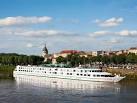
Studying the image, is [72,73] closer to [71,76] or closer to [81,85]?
[71,76]

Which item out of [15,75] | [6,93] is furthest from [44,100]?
[15,75]

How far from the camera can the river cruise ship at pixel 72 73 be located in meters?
75.4

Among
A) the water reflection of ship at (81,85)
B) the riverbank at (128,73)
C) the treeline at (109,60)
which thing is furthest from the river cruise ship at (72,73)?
the treeline at (109,60)

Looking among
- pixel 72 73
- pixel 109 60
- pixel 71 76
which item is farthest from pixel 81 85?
pixel 109 60

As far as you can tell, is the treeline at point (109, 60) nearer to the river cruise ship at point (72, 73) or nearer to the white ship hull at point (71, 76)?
the river cruise ship at point (72, 73)

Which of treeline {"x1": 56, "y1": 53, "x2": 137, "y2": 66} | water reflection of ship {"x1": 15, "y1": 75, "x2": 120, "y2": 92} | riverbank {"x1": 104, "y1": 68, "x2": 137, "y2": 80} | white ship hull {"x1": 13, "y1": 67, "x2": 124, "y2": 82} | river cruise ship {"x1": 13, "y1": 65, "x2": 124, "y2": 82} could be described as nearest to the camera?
water reflection of ship {"x1": 15, "y1": 75, "x2": 120, "y2": 92}

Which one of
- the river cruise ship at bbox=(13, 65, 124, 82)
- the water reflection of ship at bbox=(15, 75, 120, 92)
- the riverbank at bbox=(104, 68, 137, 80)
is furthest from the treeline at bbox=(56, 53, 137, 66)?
the water reflection of ship at bbox=(15, 75, 120, 92)

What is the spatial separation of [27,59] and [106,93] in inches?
3624

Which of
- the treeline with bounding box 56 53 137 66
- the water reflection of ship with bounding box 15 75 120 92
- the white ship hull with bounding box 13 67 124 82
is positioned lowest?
the water reflection of ship with bounding box 15 75 120 92

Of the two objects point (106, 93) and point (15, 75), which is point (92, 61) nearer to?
point (15, 75)

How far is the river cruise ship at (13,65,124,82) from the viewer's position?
247 ft

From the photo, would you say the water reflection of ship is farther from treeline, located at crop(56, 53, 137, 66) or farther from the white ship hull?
treeline, located at crop(56, 53, 137, 66)

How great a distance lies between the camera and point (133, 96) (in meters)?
53.2

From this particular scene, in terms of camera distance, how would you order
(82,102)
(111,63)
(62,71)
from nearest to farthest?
(82,102)
(62,71)
(111,63)
